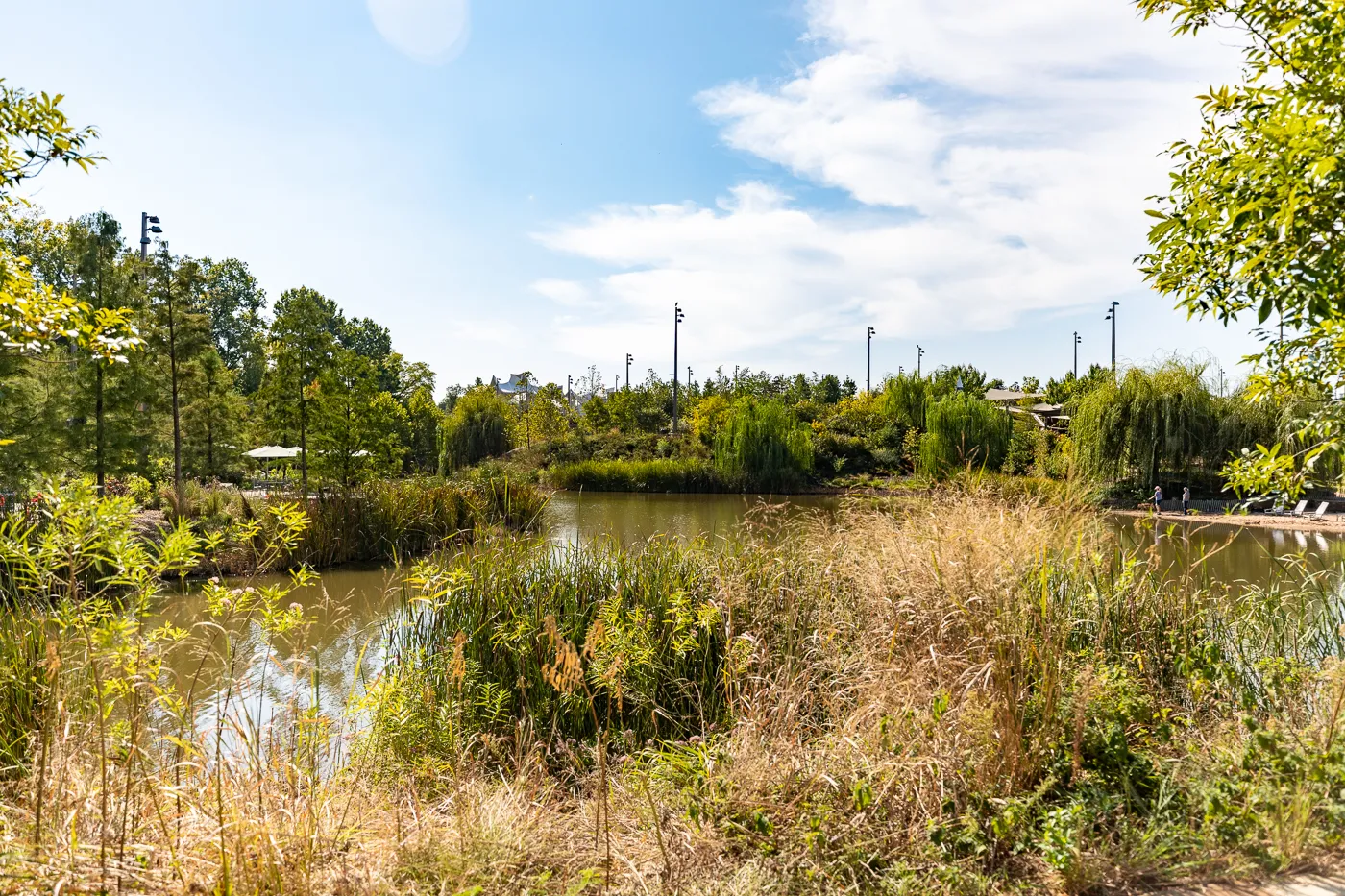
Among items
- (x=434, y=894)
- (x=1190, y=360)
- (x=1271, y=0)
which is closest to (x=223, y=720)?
(x=434, y=894)

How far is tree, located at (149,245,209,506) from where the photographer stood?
13.5 metres

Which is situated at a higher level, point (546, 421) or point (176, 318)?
point (176, 318)

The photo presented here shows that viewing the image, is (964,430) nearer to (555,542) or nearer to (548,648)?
(555,542)

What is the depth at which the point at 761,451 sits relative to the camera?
86.1 ft

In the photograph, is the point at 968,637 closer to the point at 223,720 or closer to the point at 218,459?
the point at 223,720

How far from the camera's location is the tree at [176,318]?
44.4 feet

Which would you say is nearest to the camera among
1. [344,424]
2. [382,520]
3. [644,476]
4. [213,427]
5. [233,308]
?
[382,520]

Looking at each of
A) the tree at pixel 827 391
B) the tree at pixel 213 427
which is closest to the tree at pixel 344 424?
the tree at pixel 213 427

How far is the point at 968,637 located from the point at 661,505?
65.6ft

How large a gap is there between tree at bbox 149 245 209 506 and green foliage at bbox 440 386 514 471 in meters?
17.4

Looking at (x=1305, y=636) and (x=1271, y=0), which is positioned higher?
(x=1271, y=0)

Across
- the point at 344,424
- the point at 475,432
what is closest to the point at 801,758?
the point at 344,424

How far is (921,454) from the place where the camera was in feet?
84.9

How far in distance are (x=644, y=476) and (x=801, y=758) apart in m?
24.9
